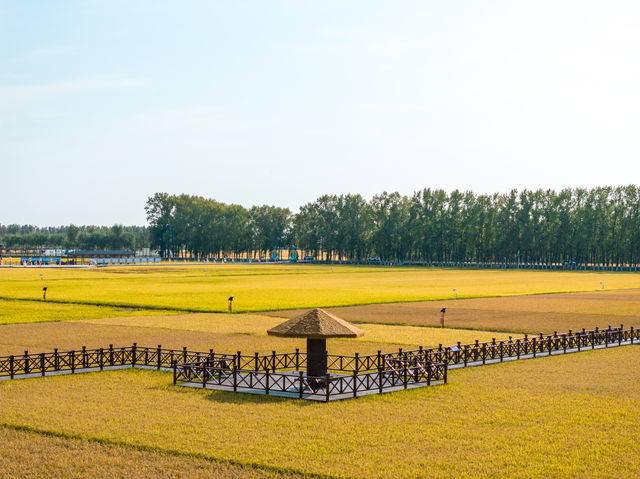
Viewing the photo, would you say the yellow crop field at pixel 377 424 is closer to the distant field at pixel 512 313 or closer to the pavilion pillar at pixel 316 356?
the pavilion pillar at pixel 316 356

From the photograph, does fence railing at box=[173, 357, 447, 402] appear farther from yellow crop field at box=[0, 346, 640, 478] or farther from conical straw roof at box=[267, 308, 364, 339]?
conical straw roof at box=[267, 308, 364, 339]

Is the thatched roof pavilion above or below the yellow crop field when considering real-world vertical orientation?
above

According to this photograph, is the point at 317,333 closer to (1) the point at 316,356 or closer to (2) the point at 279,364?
(1) the point at 316,356

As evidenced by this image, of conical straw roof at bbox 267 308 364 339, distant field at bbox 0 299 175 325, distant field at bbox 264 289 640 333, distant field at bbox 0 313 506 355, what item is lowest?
distant field at bbox 0 299 175 325

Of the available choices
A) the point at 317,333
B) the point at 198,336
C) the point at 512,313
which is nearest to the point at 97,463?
the point at 317,333

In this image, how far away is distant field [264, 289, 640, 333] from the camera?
60156mm

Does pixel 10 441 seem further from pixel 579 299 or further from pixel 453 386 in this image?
pixel 579 299

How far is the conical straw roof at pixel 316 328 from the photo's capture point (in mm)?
31797

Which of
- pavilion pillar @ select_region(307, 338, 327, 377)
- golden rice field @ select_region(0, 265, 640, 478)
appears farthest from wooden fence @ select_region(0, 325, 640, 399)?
golden rice field @ select_region(0, 265, 640, 478)

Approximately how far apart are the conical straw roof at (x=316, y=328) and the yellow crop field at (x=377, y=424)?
130 inches

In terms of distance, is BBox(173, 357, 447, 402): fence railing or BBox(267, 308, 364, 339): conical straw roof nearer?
BBox(173, 357, 447, 402): fence railing

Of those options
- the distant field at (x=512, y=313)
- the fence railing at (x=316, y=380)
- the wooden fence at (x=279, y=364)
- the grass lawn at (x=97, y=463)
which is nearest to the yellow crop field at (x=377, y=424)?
the grass lawn at (x=97, y=463)

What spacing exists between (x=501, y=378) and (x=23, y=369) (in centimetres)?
2355

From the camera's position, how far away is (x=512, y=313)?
70438 millimetres
